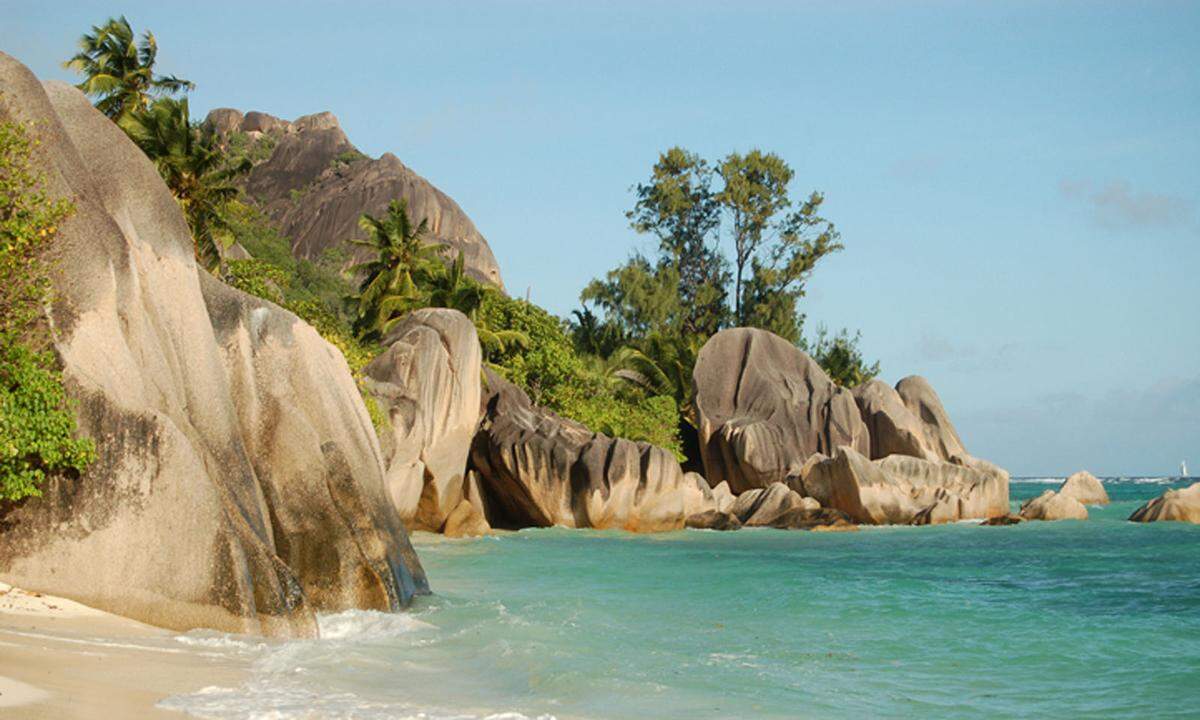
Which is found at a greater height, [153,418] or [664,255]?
[664,255]

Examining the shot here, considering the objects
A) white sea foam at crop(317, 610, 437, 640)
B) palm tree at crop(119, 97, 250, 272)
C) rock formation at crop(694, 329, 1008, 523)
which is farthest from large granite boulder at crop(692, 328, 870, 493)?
white sea foam at crop(317, 610, 437, 640)

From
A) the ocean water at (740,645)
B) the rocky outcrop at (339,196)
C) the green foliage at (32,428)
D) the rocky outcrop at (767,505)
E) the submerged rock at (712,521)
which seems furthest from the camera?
the rocky outcrop at (339,196)

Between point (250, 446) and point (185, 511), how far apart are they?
2.53 m

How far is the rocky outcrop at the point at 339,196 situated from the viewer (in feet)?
203

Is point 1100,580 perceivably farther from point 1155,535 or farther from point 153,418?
point 153,418

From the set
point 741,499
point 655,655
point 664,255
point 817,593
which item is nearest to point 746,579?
point 817,593

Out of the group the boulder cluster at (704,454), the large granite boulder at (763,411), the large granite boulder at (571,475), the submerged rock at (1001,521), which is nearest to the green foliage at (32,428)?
the boulder cluster at (704,454)

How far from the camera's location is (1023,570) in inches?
875

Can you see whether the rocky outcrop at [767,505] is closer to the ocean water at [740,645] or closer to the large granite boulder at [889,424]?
the large granite boulder at [889,424]

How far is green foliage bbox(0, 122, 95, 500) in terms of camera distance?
8367mm

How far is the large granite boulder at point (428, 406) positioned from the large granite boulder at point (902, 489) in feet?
41.7

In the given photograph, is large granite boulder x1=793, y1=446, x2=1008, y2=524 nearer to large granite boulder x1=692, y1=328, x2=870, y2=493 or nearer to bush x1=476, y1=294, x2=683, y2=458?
large granite boulder x1=692, y1=328, x2=870, y2=493

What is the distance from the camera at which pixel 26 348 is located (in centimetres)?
897

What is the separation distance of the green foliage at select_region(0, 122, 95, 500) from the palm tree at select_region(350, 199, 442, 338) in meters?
26.8
